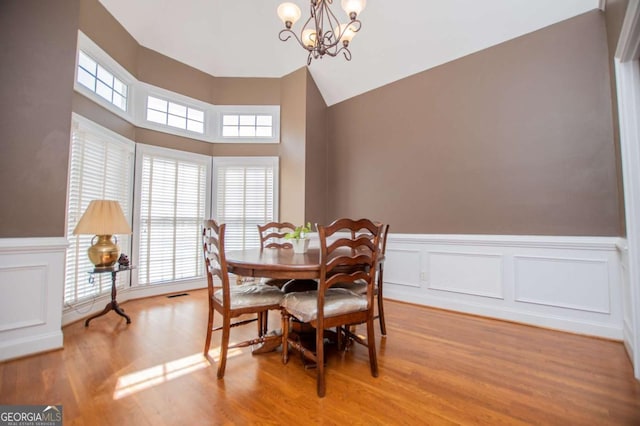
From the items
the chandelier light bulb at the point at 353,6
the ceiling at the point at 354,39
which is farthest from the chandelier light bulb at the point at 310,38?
the ceiling at the point at 354,39

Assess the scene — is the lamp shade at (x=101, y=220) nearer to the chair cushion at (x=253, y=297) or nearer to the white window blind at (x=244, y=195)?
the chair cushion at (x=253, y=297)

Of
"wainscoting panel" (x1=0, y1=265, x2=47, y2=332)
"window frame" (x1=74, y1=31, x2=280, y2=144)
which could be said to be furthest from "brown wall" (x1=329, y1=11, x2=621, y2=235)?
"wainscoting panel" (x1=0, y1=265, x2=47, y2=332)

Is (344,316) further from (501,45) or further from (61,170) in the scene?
(501,45)

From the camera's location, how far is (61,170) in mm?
2328

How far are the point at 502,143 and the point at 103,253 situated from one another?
4241 mm

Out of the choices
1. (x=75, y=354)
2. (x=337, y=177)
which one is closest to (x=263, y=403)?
(x=75, y=354)

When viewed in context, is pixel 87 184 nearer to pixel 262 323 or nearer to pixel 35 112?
pixel 35 112

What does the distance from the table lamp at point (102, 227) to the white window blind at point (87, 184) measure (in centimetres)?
23

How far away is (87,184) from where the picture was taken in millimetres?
2988

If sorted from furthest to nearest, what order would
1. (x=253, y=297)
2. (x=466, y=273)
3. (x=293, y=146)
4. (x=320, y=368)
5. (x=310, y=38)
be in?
1. (x=293, y=146)
2. (x=466, y=273)
3. (x=310, y=38)
4. (x=253, y=297)
5. (x=320, y=368)

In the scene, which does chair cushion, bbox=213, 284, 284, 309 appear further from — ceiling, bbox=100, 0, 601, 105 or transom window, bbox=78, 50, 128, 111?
ceiling, bbox=100, 0, 601, 105

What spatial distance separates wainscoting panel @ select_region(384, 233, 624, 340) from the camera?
2.46 meters

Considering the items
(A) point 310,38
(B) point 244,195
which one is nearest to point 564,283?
(A) point 310,38

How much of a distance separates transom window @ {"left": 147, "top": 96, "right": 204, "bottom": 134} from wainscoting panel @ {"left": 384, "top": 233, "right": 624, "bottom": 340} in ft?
11.6
